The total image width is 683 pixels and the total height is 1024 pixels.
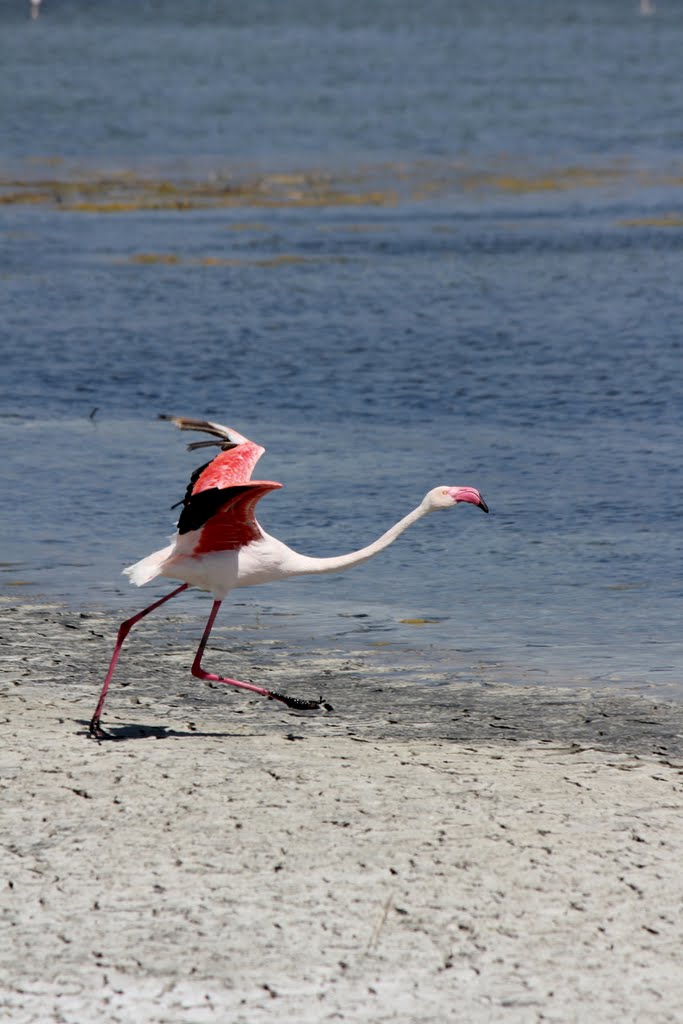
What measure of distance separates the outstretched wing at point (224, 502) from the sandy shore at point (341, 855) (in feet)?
2.46

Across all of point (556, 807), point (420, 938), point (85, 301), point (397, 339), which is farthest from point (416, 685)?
point (85, 301)

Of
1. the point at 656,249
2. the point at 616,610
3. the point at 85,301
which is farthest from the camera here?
the point at 656,249

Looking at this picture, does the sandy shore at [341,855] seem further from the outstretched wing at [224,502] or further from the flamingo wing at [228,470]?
the flamingo wing at [228,470]

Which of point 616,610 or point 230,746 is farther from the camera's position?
point 616,610

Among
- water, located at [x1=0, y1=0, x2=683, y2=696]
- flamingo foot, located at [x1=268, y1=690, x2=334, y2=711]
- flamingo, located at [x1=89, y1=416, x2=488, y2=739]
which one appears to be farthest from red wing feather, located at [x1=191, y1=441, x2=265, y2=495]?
water, located at [x1=0, y1=0, x2=683, y2=696]

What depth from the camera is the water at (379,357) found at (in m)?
9.29

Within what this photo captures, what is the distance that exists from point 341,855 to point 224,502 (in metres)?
1.76

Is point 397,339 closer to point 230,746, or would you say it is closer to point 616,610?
point 616,610

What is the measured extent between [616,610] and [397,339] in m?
7.58

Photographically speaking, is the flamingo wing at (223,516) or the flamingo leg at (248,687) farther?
the flamingo leg at (248,687)

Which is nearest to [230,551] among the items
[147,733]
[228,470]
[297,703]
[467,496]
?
[228,470]

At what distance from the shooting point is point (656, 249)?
2081 centimetres

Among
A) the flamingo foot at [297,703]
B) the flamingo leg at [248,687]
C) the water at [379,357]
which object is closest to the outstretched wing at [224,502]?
the flamingo leg at [248,687]

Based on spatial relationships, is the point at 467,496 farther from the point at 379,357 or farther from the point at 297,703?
the point at 379,357
